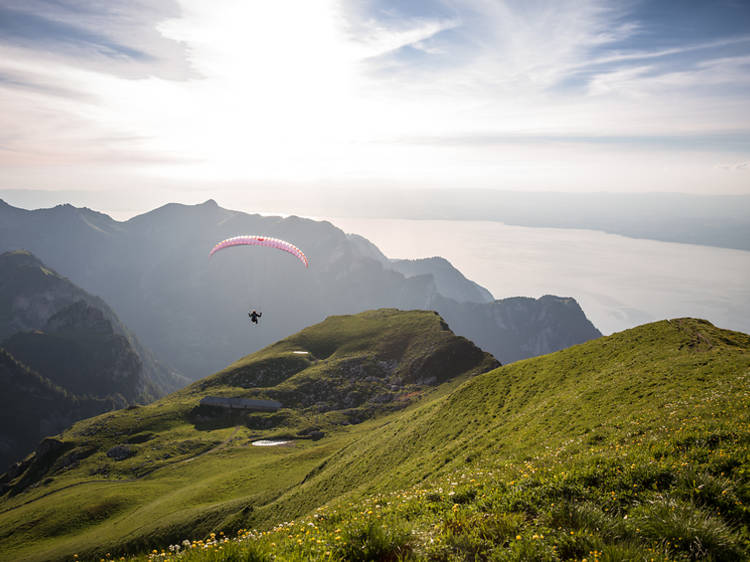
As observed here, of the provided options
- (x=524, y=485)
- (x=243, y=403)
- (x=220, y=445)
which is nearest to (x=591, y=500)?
(x=524, y=485)

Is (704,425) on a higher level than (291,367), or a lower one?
higher

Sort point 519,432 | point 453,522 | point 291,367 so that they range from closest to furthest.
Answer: point 453,522
point 519,432
point 291,367

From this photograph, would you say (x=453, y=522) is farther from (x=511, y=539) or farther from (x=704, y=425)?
(x=704, y=425)

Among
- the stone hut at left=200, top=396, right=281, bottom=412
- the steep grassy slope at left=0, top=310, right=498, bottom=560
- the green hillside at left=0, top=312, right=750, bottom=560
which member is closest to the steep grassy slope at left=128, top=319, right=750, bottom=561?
the green hillside at left=0, top=312, right=750, bottom=560

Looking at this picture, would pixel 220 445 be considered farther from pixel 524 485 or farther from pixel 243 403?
pixel 524 485

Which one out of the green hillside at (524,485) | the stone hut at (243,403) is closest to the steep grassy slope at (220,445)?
the green hillside at (524,485)

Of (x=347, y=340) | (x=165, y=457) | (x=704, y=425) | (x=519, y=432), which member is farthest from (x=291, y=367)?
(x=704, y=425)
